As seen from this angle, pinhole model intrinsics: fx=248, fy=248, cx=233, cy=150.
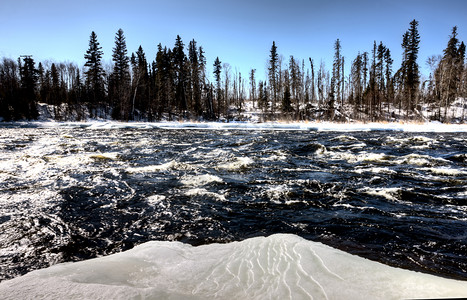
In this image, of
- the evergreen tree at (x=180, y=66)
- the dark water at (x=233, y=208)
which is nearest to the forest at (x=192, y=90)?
the evergreen tree at (x=180, y=66)

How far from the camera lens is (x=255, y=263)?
2.11 meters

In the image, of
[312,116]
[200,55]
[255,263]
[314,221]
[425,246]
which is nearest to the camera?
[255,263]

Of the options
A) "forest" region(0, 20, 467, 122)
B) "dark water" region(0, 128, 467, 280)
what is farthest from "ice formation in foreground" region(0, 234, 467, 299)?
"forest" region(0, 20, 467, 122)

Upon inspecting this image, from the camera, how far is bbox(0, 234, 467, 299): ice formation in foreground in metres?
1.58

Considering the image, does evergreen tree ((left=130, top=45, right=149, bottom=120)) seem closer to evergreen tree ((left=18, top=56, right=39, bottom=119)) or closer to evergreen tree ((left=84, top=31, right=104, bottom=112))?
evergreen tree ((left=84, top=31, right=104, bottom=112))

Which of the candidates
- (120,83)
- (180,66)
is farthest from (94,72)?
(180,66)

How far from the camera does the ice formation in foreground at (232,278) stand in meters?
1.58

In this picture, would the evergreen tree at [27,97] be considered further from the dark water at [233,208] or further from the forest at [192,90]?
the dark water at [233,208]

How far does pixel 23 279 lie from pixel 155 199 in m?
2.55

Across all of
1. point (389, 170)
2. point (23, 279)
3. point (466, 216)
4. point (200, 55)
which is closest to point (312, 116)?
point (200, 55)

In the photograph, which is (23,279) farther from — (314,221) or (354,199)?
(354,199)

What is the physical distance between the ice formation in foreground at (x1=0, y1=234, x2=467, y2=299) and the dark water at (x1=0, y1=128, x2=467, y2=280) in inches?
23.9

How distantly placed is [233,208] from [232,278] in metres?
2.04

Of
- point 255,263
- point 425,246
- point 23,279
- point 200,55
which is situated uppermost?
point 200,55
